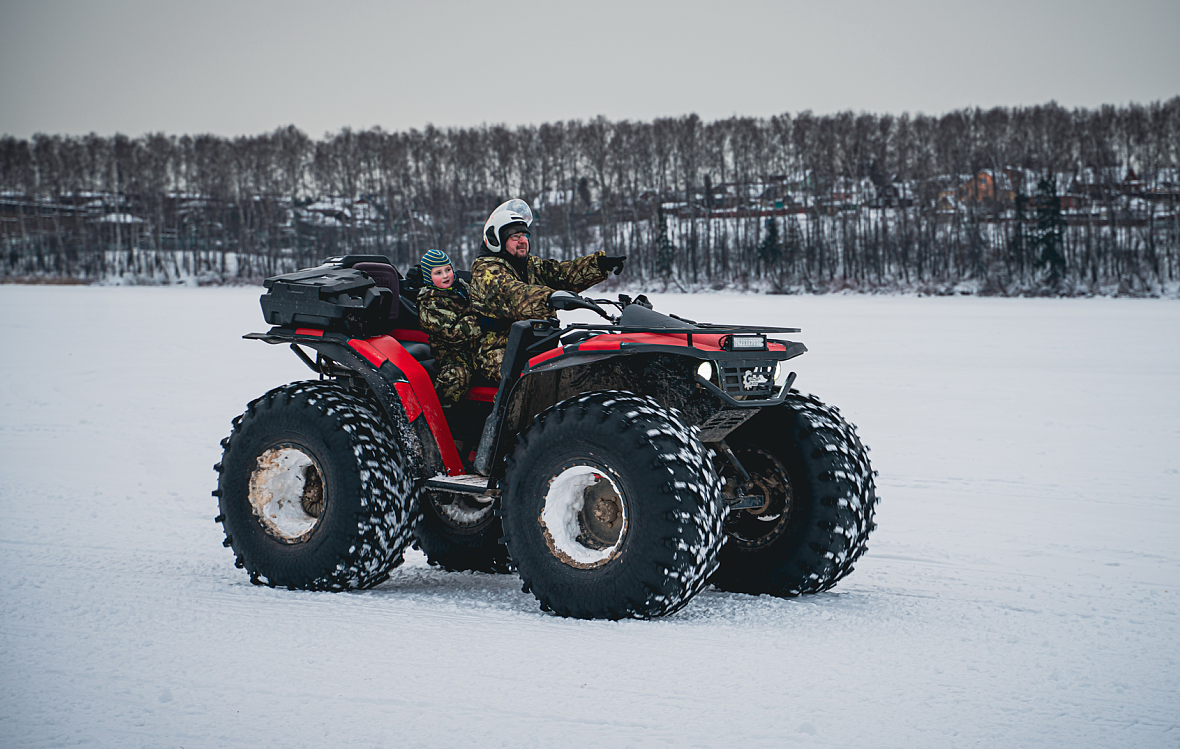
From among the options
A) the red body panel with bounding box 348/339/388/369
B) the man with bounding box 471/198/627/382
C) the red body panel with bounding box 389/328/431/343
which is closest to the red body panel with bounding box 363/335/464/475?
the red body panel with bounding box 348/339/388/369

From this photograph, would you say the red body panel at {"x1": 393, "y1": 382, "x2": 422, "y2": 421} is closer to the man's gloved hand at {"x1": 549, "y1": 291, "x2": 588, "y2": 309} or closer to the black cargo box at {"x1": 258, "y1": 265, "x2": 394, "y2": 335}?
the black cargo box at {"x1": 258, "y1": 265, "x2": 394, "y2": 335}

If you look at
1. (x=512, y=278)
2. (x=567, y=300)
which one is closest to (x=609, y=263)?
(x=512, y=278)

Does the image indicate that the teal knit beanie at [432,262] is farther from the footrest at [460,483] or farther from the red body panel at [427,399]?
the footrest at [460,483]

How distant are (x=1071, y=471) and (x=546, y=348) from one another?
5443mm

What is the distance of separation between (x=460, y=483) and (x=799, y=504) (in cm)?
156

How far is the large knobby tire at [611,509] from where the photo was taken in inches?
157

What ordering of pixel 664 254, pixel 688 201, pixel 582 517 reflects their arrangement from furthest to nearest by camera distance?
1. pixel 688 201
2. pixel 664 254
3. pixel 582 517

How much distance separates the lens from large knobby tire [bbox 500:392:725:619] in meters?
3.98

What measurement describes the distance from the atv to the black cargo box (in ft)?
0.04

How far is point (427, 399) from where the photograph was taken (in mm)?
4918

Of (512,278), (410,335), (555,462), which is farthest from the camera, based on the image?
(410,335)

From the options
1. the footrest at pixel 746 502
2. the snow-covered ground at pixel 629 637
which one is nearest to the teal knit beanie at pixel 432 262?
the snow-covered ground at pixel 629 637

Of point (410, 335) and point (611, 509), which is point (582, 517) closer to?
point (611, 509)

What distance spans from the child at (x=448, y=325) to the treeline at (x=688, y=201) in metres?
47.8
